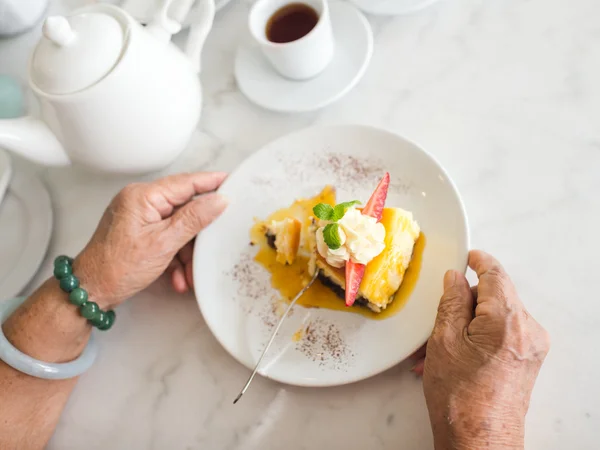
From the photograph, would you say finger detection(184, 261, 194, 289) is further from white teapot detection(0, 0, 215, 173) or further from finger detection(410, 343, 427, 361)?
finger detection(410, 343, 427, 361)

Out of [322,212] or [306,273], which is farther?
[306,273]

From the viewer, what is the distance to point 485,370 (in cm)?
78

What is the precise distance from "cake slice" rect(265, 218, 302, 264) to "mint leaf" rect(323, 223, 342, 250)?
11cm

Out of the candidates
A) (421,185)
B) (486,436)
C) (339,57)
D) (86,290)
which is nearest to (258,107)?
(339,57)

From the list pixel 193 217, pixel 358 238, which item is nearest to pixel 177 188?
pixel 193 217

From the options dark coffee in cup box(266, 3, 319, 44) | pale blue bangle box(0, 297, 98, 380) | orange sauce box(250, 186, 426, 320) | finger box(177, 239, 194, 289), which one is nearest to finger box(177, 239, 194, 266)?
finger box(177, 239, 194, 289)

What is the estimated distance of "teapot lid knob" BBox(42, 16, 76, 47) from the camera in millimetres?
859

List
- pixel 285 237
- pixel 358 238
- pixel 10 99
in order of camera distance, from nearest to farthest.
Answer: pixel 358 238 → pixel 285 237 → pixel 10 99

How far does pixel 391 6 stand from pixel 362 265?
1.96ft

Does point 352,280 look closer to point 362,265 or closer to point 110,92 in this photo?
point 362,265

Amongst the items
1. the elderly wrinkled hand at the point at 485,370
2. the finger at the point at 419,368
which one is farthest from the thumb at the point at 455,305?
the finger at the point at 419,368

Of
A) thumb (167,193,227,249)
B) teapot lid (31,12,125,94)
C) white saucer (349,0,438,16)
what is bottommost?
thumb (167,193,227,249)

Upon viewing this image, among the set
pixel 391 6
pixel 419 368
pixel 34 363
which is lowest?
pixel 419 368

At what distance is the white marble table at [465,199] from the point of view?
3.07ft
